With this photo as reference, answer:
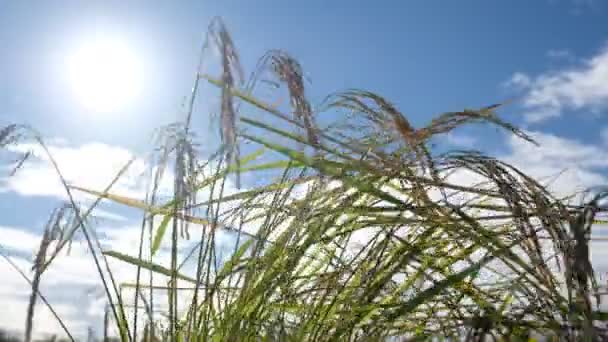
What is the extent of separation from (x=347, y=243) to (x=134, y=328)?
605 millimetres

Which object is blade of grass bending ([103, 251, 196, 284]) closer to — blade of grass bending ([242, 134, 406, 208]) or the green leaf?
the green leaf

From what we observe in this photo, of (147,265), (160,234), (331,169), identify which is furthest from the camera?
(160,234)

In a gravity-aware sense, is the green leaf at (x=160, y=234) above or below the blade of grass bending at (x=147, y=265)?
above

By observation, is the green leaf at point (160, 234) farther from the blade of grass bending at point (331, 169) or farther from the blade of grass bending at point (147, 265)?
the blade of grass bending at point (331, 169)

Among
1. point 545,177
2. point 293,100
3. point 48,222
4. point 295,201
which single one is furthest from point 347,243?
point 48,222

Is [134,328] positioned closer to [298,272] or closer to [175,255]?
[175,255]

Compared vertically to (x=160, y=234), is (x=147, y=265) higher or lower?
lower

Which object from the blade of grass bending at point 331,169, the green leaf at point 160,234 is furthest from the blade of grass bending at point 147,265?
the blade of grass bending at point 331,169

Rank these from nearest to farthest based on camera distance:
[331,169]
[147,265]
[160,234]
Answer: [331,169]
[147,265]
[160,234]

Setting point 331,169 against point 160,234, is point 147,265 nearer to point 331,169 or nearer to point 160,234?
point 160,234

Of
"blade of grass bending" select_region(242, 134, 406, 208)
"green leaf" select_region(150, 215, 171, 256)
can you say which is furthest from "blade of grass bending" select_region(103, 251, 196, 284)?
"blade of grass bending" select_region(242, 134, 406, 208)

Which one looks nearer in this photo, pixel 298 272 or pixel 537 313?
pixel 537 313

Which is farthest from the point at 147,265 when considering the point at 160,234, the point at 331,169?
the point at 331,169

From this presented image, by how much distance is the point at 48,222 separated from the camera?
194cm
